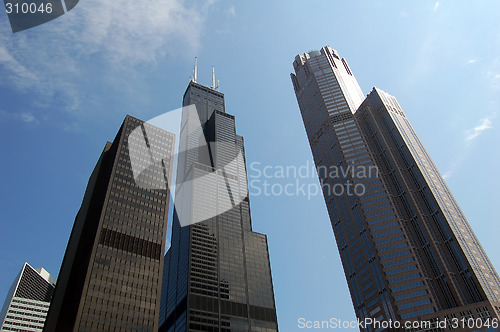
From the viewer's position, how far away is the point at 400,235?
157 m

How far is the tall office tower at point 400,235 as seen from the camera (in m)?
138

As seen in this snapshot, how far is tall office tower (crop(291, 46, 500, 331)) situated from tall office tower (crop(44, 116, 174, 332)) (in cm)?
8233

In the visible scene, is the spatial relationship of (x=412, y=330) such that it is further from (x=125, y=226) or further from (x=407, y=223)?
(x=125, y=226)

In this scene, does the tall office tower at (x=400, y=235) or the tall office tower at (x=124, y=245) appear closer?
the tall office tower at (x=124, y=245)

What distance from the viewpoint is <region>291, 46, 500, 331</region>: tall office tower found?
137875 millimetres

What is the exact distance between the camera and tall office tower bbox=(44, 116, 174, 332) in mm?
96763

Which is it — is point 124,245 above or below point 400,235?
below

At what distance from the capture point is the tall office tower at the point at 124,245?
96763 millimetres

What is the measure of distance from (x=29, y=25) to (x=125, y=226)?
67774 millimetres

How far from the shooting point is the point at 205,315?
162 meters

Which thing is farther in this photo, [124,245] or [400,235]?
[400,235]

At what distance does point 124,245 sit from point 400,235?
4166 inches

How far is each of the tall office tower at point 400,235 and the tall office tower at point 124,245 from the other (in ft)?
270

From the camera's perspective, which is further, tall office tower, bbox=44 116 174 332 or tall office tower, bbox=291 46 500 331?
tall office tower, bbox=291 46 500 331
